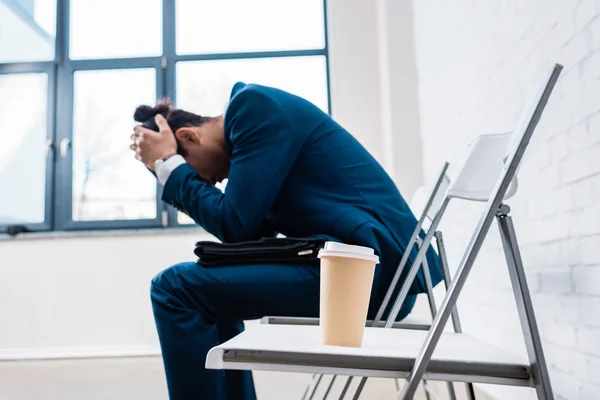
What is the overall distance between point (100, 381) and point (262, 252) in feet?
6.29

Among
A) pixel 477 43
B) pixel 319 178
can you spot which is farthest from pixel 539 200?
pixel 477 43

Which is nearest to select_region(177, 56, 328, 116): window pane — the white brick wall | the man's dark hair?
the white brick wall

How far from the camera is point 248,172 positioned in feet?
4.13

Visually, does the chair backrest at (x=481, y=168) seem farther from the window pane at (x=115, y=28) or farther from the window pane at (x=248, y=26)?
the window pane at (x=115, y=28)

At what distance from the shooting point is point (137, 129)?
5.13 feet

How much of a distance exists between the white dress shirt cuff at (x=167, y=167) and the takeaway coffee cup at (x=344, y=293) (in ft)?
2.10

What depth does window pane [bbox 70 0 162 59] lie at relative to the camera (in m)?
3.35

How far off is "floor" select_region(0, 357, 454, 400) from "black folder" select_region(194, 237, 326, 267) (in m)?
1.57

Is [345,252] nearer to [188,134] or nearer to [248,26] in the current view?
[188,134]

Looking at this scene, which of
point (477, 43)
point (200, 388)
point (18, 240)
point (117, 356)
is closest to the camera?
point (200, 388)

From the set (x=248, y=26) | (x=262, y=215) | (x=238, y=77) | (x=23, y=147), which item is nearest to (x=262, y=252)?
(x=262, y=215)

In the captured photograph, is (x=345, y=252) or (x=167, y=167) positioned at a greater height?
(x=167, y=167)

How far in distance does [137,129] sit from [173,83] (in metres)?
1.82

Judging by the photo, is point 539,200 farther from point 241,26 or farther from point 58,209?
point 58,209
